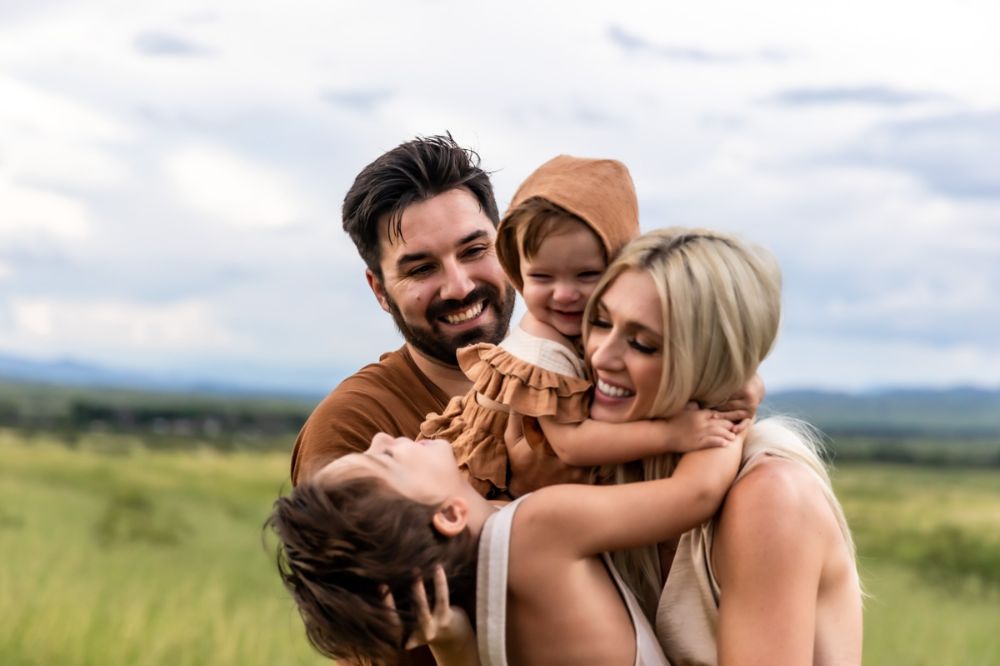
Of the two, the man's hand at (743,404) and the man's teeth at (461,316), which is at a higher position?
the man's teeth at (461,316)

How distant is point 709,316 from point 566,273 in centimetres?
59

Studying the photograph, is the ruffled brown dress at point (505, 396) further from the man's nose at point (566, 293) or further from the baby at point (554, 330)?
the man's nose at point (566, 293)

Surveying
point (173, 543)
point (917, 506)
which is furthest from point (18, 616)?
point (917, 506)

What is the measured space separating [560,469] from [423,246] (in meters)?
1.85

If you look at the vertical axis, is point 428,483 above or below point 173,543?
above

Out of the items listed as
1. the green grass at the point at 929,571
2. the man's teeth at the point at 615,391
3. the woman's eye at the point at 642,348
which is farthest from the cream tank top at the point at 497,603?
the green grass at the point at 929,571

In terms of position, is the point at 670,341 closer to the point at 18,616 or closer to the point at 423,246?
the point at 423,246

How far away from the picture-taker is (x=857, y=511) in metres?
21.9

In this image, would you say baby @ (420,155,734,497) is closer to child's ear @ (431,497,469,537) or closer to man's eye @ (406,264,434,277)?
child's ear @ (431,497,469,537)

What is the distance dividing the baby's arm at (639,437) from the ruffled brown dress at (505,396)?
82 millimetres

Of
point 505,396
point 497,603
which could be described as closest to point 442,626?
point 497,603

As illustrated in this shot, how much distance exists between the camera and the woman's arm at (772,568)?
3.60m

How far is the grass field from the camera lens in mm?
11305

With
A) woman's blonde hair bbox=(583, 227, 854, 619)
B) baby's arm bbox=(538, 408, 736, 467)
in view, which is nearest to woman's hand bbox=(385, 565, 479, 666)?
baby's arm bbox=(538, 408, 736, 467)
